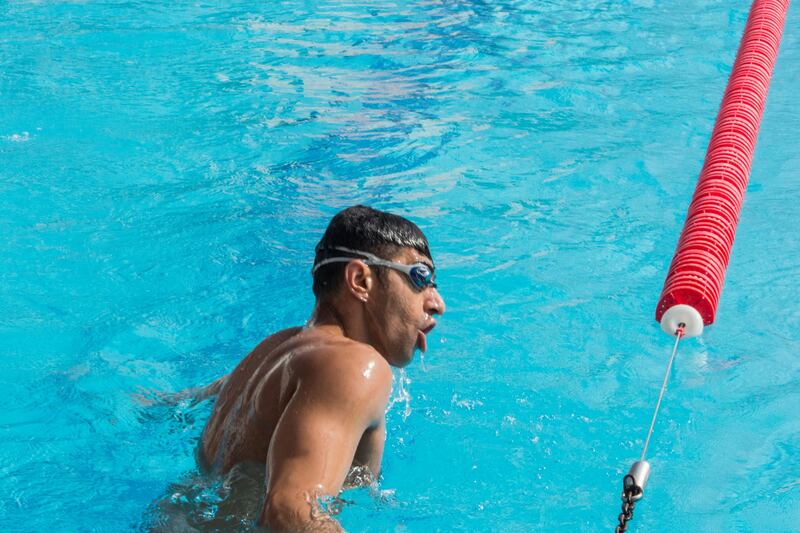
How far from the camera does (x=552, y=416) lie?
434 cm

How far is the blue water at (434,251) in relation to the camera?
13.1 feet

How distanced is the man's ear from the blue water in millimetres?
828

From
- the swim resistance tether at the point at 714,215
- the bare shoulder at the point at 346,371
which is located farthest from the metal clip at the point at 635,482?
the bare shoulder at the point at 346,371

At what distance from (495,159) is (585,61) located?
8.65 feet

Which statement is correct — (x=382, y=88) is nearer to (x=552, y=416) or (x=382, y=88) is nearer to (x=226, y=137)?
(x=226, y=137)

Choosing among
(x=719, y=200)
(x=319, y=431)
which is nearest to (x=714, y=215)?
(x=719, y=200)

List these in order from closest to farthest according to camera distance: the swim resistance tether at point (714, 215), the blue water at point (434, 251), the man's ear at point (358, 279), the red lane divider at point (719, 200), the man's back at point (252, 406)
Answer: the man's back at point (252, 406)
the man's ear at point (358, 279)
the swim resistance tether at point (714, 215)
the red lane divider at point (719, 200)
the blue water at point (434, 251)

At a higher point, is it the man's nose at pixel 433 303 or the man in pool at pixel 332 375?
the man's nose at pixel 433 303

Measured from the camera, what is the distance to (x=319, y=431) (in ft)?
8.02

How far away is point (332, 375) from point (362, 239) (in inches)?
21.8

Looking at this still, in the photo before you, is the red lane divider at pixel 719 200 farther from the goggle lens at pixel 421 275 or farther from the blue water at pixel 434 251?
the goggle lens at pixel 421 275

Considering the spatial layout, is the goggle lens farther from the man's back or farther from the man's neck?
the man's back

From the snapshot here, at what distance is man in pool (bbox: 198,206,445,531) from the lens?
2410 mm

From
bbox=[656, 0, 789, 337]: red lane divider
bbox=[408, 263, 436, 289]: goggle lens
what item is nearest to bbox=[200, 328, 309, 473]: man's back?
bbox=[408, 263, 436, 289]: goggle lens
